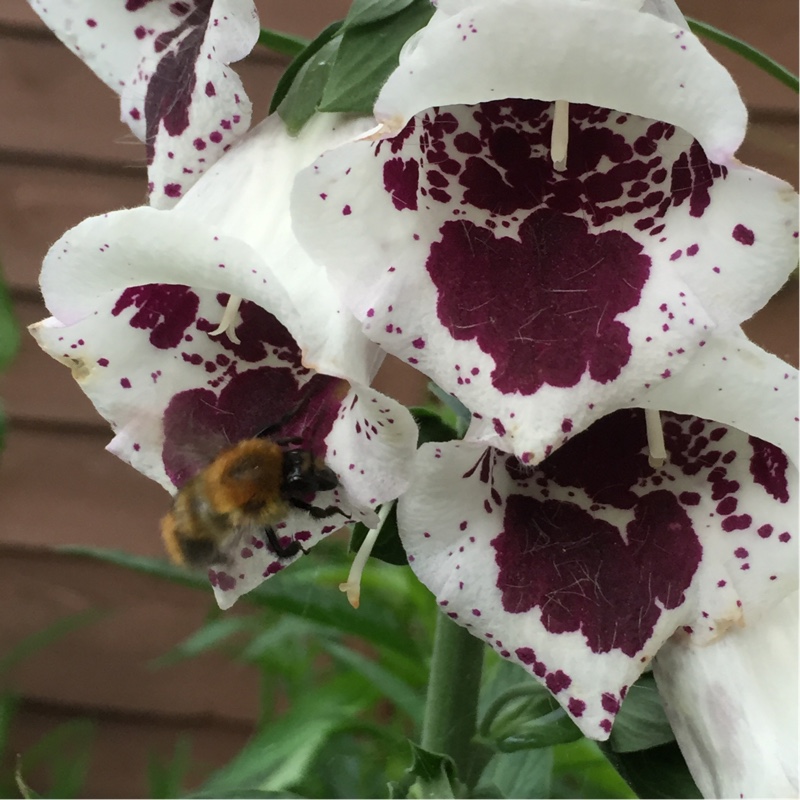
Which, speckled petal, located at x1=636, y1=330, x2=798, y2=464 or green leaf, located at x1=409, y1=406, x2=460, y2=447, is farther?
green leaf, located at x1=409, y1=406, x2=460, y2=447

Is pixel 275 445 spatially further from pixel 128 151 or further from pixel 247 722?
pixel 247 722

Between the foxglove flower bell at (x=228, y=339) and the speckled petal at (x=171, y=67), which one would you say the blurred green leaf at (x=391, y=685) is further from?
the speckled petal at (x=171, y=67)

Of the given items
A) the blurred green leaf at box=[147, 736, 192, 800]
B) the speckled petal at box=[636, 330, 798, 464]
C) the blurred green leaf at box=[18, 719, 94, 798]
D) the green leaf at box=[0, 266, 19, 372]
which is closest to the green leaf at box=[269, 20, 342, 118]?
the speckled petal at box=[636, 330, 798, 464]

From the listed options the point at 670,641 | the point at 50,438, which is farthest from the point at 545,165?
the point at 50,438

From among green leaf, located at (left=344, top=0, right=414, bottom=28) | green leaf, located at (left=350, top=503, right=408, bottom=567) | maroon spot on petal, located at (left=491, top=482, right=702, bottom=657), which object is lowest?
green leaf, located at (left=350, top=503, right=408, bottom=567)

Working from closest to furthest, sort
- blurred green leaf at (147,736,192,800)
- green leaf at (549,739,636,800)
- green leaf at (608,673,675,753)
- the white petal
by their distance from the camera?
the white petal, green leaf at (608,673,675,753), green leaf at (549,739,636,800), blurred green leaf at (147,736,192,800)

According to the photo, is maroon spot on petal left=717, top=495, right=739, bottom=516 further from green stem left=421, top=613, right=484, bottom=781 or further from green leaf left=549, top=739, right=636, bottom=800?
green leaf left=549, top=739, right=636, bottom=800

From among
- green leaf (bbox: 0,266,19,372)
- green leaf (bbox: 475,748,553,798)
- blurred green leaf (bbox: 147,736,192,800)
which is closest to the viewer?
green leaf (bbox: 475,748,553,798)

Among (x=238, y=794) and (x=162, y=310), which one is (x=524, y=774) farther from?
(x=162, y=310)
